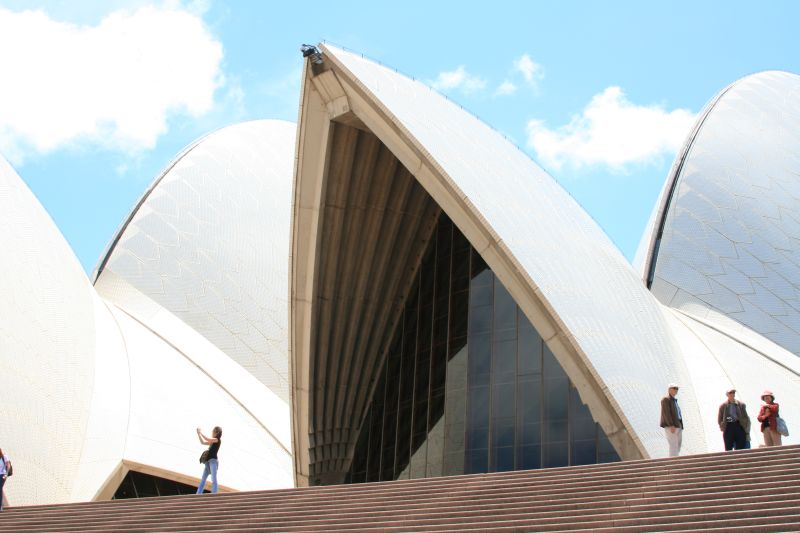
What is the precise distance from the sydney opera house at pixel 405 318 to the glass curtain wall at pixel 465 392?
0.04 metres

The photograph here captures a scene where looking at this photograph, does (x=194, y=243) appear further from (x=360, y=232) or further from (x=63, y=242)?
(x=360, y=232)

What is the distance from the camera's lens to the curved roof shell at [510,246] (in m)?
15.3

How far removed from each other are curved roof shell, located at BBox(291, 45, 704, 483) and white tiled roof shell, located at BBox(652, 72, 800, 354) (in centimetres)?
247

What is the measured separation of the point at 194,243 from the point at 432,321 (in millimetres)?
7562

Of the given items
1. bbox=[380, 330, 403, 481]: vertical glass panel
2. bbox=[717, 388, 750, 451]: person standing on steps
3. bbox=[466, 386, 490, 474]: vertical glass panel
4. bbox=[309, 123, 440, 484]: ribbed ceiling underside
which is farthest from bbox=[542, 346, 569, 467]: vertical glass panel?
bbox=[717, 388, 750, 451]: person standing on steps

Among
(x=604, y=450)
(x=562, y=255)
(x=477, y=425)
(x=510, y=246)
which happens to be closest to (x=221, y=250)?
(x=477, y=425)

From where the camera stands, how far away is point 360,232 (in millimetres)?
19500

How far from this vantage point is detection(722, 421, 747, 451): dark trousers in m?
12.4

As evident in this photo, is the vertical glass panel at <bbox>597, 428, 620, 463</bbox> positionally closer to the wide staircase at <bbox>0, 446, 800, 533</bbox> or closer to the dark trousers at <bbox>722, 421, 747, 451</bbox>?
the dark trousers at <bbox>722, 421, 747, 451</bbox>

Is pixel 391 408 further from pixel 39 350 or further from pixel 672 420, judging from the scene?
pixel 672 420

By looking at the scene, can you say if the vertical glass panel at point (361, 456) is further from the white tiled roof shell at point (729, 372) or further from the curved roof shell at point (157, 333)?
the white tiled roof shell at point (729, 372)

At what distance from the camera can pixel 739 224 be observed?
72.3 feet

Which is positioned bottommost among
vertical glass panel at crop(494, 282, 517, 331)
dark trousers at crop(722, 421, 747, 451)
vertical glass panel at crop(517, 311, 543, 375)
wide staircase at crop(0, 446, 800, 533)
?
wide staircase at crop(0, 446, 800, 533)

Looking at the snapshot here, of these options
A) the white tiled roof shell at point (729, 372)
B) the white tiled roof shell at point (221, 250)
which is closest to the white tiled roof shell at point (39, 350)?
the white tiled roof shell at point (221, 250)
